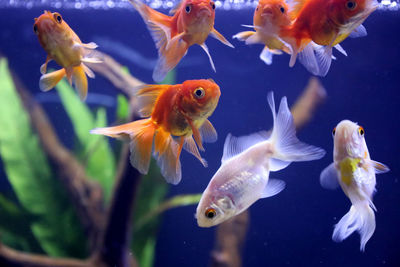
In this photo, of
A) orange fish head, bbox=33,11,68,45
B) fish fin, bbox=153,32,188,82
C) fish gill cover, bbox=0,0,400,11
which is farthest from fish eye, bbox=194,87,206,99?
fish gill cover, bbox=0,0,400,11

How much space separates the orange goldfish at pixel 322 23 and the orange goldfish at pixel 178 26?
23cm

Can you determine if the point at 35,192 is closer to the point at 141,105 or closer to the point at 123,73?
the point at 123,73

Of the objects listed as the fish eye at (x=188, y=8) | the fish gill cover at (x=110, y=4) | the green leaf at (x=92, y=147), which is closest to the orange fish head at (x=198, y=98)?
the fish eye at (x=188, y=8)

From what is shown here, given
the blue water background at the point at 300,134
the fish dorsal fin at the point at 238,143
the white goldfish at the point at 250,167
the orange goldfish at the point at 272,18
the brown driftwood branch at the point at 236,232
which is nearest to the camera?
the orange goldfish at the point at 272,18

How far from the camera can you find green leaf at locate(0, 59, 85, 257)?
353 cm

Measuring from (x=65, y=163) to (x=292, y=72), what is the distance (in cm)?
314

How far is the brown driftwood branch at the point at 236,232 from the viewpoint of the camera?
8.90ft

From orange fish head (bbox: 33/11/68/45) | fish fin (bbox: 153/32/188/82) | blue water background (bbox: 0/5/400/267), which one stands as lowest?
blue water background (bbox: 0/5/400/267)

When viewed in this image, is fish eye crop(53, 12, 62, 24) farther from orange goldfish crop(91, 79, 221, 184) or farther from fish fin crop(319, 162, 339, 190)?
fish fin crop(319, 162, 339, 190)

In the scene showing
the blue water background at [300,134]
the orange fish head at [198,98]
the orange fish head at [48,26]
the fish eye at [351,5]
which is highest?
the fish eye at [351,5]

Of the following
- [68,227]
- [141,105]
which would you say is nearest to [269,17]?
[141,105]

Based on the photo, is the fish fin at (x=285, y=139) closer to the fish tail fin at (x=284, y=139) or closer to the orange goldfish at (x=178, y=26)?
the fish tail fin at (x=284, y=139)

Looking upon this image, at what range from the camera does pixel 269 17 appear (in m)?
1.04

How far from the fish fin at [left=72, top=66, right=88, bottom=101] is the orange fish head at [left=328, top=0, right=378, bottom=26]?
2.56 ft
